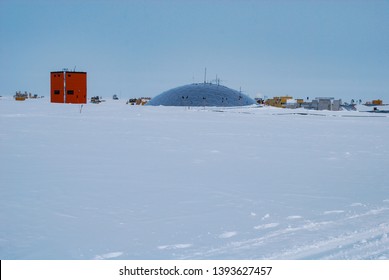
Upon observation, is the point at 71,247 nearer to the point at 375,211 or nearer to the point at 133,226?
the point at 133,226

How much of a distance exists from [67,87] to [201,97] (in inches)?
1298

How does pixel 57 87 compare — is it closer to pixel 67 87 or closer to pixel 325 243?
pixel 67 87

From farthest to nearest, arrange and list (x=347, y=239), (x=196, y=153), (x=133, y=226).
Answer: (x=196, y=153) → (x=133, y=226) → (x=347, y=239)

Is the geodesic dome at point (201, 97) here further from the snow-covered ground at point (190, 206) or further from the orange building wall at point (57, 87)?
the snow-covered ground at point (190, 206)

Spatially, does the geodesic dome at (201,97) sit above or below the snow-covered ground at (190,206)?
above

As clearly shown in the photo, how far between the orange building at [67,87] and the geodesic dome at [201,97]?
84.2 feet

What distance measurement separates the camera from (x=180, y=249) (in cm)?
485

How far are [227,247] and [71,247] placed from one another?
1.86m

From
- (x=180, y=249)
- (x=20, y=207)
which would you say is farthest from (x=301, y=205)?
(x=20, y=207)

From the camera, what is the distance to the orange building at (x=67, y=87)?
6494 cm

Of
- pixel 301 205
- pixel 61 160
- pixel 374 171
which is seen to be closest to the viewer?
pixel 301 205

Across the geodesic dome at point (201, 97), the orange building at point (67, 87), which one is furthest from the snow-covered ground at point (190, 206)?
the geodesic dome at point (201, 97)

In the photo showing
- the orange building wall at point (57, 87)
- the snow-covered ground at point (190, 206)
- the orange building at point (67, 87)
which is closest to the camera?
the snow-covered ground at point (190, 206)

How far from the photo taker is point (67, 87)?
6556 cm
